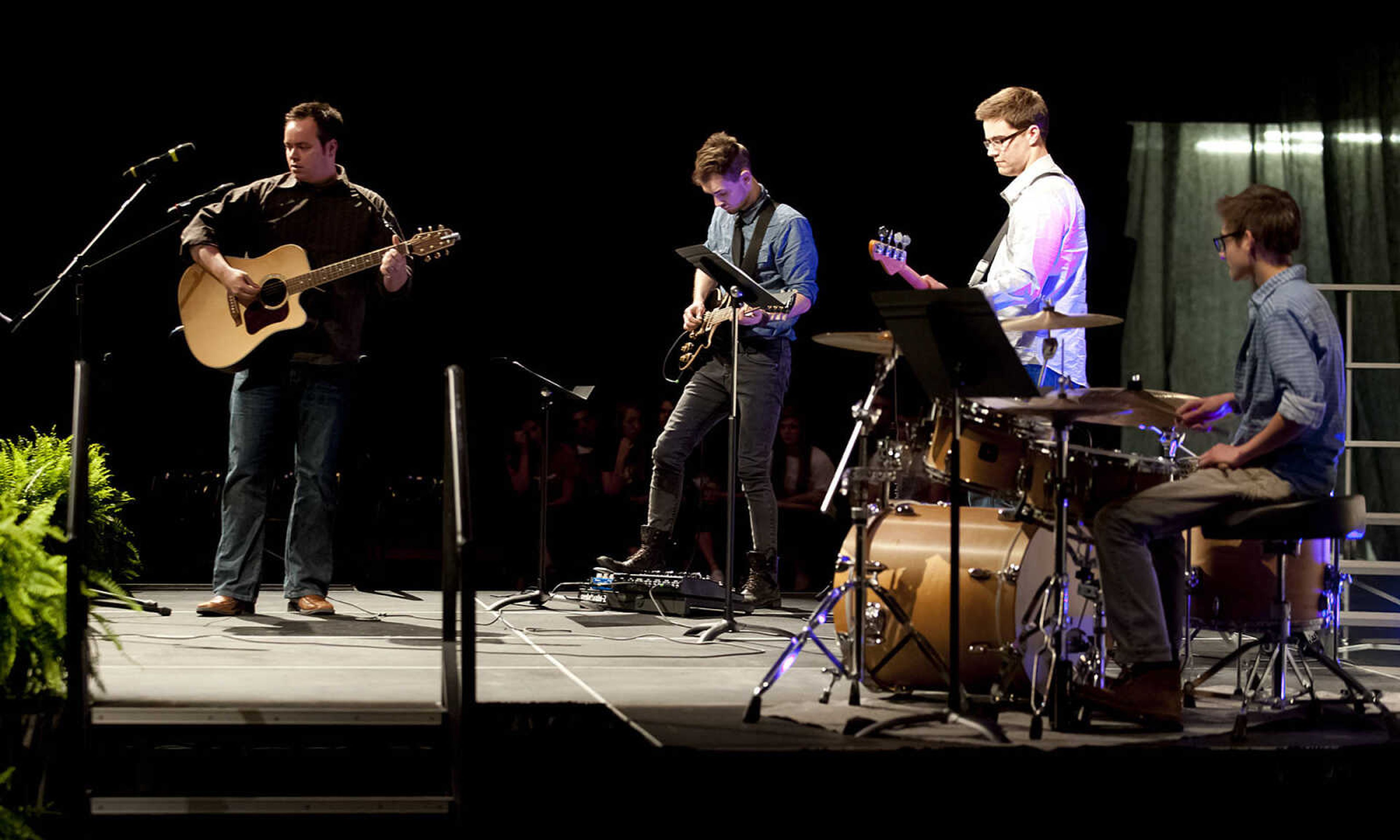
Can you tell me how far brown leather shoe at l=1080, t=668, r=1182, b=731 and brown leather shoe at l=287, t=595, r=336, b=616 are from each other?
3.16m

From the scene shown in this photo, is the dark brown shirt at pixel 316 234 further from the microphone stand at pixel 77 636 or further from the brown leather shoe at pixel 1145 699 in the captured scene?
the brown leather shoe at pixel 1145 699

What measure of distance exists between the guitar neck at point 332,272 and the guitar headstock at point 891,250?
2.02 m

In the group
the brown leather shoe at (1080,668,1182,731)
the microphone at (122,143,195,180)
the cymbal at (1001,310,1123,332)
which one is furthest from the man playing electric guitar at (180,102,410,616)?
the brown leather shoe at (1080,668,1182,731)

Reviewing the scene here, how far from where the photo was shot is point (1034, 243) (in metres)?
4.59

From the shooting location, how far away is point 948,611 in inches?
163

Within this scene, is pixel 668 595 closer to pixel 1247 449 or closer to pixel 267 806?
pixel 1247 449

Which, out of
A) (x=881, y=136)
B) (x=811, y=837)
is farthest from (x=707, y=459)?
(x=811, y=837)

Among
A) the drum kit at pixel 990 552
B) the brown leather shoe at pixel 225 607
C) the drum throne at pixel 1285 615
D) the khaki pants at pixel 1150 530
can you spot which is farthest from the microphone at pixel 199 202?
the drum throne at pixel 1285 615

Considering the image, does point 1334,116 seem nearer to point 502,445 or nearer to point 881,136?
point 881,136

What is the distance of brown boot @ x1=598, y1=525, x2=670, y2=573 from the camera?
6254 millimetres

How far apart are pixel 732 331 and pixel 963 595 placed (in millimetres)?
1857

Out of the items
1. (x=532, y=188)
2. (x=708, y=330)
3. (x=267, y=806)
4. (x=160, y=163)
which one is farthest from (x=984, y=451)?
(x=532, y=188)

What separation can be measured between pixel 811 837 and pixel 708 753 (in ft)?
1.18

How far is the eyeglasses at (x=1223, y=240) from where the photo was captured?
4.17 metres
